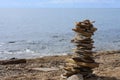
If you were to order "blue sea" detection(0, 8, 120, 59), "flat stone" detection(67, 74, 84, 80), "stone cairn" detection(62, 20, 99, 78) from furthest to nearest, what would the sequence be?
"blue sea" detection(0, 8, 120, 59)
"stone cairn" detection(62, 20, 99, 78)
"flat stone" detection(67, 74, 84, 80)

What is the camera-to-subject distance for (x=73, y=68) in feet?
52.7

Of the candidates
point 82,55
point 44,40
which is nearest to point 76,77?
point 82,55

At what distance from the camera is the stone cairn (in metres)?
16.0

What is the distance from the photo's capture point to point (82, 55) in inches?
634

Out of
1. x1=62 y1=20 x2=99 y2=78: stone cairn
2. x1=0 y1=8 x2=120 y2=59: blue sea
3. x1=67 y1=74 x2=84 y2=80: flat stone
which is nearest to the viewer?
x1=67 y1=74 x2=84 y2=80: flat stone

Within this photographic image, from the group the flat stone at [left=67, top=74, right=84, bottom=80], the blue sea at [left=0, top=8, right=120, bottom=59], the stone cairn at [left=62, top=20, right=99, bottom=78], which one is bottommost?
the flat stone at [left=67, top=74, right=84, bottom=80]

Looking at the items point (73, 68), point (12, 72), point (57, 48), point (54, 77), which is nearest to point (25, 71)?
point (12, 72)

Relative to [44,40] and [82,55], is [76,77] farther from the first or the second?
[44,40]

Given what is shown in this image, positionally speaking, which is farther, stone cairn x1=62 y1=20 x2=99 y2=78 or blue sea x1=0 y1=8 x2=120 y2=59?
blue sea x1=0 y1=8 x2=120 y2=59

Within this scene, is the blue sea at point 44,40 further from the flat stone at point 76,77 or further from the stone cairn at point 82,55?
the flat stone at point 76,77

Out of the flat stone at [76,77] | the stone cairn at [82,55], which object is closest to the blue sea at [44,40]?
the stone cairn at [82,55]

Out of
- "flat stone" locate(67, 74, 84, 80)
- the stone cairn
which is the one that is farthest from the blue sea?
"flat stone" locate(67, 74, 84, 80)

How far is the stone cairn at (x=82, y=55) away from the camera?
1599 cm

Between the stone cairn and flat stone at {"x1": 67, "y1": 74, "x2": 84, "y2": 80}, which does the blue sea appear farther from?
flat stone at {"x1": 67, "y1": 74, "x2": 84, "y2": 80}
